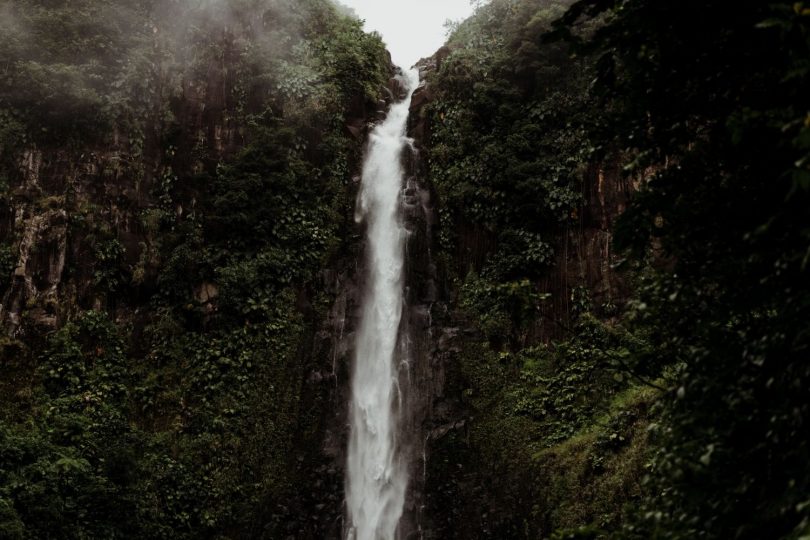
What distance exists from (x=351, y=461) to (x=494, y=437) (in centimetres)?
311

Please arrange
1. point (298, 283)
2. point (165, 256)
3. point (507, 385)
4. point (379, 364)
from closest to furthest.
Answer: point (507, 385) < point (379, 364) < point (165, 256) < point (298, 283)

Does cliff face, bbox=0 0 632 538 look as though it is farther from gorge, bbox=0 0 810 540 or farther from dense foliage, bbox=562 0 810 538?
dense foliage, bbox=562 0 810 538

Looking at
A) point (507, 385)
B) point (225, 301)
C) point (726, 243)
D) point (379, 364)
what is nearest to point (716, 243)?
point (726, 243)

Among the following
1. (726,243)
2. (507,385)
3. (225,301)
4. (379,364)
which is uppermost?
(726,243)

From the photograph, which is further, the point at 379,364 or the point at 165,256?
the point at 165,256

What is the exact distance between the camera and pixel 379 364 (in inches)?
586

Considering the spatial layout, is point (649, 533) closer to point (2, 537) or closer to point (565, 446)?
point (565, 446)

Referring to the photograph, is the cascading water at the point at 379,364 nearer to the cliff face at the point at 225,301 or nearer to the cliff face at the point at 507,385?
the cliff face at the point at 225,301

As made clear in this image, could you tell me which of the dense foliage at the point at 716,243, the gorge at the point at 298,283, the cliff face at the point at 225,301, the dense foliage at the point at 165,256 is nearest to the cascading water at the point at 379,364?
the gorge at the point at 298,283

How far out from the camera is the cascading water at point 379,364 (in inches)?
524

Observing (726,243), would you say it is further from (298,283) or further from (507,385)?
(298,283)

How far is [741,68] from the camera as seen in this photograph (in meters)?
3.91

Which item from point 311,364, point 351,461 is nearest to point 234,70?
point 311,364

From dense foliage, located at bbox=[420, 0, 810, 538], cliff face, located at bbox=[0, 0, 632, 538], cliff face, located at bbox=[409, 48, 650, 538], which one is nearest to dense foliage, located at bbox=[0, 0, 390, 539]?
cliff face, located at bbox=[0, 0, 632, 538]
